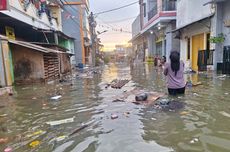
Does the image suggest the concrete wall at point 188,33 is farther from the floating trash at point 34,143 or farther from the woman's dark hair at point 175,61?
the floating trash at point 34,143

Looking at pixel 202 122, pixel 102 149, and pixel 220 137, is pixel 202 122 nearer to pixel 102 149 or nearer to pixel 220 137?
pixel 220 137

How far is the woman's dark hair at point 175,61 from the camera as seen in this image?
6388mm

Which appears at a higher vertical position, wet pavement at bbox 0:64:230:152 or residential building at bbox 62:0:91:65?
residential building at bbox 62:0:91:65

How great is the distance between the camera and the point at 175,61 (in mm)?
6457

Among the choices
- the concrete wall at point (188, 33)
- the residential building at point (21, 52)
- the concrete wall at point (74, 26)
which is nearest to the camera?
the residential building at point (21, 52)

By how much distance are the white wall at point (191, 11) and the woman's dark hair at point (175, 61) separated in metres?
8.20

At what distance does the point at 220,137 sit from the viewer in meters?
3.50

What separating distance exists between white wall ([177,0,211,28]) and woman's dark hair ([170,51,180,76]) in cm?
820

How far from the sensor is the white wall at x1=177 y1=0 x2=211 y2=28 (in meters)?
13.9

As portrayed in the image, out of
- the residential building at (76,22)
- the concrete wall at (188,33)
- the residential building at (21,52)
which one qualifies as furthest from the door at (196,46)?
the residential building at (76,22)

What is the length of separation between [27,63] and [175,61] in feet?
Answer: 27.3

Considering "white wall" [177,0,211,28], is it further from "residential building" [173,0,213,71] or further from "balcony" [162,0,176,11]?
"balcony" [162,0,176,11]

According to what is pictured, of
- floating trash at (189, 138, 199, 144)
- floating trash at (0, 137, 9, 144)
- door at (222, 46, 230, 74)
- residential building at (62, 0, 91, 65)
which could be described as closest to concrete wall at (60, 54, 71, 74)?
residential building at (62, 0, 91, 65)

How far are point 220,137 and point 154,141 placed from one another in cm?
105
